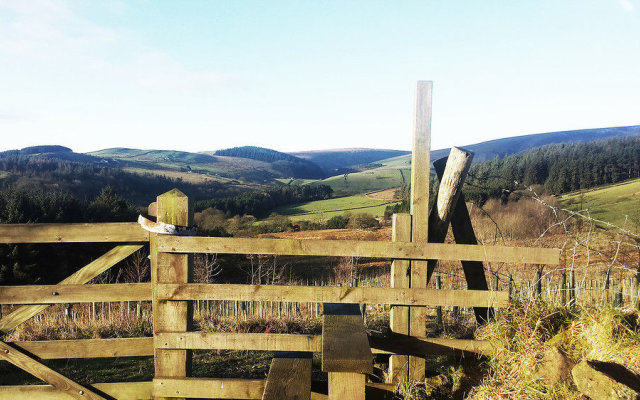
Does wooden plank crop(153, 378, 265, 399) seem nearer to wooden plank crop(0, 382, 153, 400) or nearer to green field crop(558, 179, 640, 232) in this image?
wooden plank crop(0, 382, 153, 400)

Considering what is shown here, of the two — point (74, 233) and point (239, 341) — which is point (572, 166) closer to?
point (239, 341)

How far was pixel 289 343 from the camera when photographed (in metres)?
3.71

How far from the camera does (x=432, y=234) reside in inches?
169

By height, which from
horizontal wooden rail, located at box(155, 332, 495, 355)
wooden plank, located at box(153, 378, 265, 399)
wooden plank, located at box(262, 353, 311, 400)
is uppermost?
wooden plank, located at box(262, 353, 311, 400)

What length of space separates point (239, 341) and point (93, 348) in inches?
57.0

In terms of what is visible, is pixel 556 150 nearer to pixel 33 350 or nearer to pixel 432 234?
pixel 432 234

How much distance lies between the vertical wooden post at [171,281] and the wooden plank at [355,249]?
141 mm

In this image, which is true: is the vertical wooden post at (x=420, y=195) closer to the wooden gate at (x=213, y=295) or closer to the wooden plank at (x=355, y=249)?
the wooden gate at (x=213, y=295)

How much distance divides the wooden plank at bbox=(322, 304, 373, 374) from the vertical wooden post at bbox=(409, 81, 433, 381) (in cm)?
63

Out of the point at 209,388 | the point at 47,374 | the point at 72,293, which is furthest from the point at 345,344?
the point at 47,374

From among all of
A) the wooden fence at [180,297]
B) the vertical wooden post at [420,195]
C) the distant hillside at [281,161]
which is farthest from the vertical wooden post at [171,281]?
the distant hillside at [281,161]

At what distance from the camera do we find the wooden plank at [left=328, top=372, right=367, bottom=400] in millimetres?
2830

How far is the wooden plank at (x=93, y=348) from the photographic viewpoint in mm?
3947

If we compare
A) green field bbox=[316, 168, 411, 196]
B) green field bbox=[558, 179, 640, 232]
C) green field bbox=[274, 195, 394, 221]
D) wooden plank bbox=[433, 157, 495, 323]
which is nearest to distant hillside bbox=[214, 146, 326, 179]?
green field bbox=[316, 168, 411, 196]
